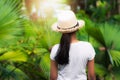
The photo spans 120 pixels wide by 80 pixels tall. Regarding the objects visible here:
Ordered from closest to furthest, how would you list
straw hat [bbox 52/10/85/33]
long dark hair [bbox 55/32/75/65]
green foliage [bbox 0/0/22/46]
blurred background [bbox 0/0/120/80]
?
long dark hair [bbox 55/32/75/65], straw hat [bbox 52/10/85/33], green foliage [bbox 0/0/22/46], blurred background [bbox 0/0/120/80]

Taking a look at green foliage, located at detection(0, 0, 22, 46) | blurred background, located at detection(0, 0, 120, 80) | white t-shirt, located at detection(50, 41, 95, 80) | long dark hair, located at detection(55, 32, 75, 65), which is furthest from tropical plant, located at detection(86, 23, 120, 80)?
long dark hair, located at detection(55, 32, 75, 65)

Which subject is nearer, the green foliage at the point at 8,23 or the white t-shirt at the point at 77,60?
the white t-shirt at the point at 77,60

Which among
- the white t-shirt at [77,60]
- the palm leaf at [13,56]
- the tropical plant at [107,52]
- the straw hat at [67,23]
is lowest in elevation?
the tropical plant at [107,52]

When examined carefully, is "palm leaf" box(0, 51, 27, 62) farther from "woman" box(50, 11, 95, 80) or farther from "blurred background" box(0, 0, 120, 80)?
"woman" box(50, 11, 95, 80)

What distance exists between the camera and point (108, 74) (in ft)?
26.8

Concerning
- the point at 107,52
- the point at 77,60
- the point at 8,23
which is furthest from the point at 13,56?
the point at 107,52

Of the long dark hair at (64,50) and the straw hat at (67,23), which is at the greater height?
the straw hat at (67,23)

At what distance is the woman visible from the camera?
615 centimetres

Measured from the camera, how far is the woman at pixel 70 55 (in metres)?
6.15

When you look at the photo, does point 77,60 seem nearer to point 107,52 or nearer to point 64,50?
point 64,50

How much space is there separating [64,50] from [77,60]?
7.2 inches

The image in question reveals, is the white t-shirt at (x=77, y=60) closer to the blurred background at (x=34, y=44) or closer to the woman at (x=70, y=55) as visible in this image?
the woman at (x=70, y=55)

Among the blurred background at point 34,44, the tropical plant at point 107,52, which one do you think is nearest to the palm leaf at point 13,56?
the blurred background at point 34,44

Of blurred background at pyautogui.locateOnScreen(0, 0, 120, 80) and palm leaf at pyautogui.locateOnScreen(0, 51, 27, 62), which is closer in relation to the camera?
blurred background at pyautogui.locateOnScreen(0, 0, 120, 80)
